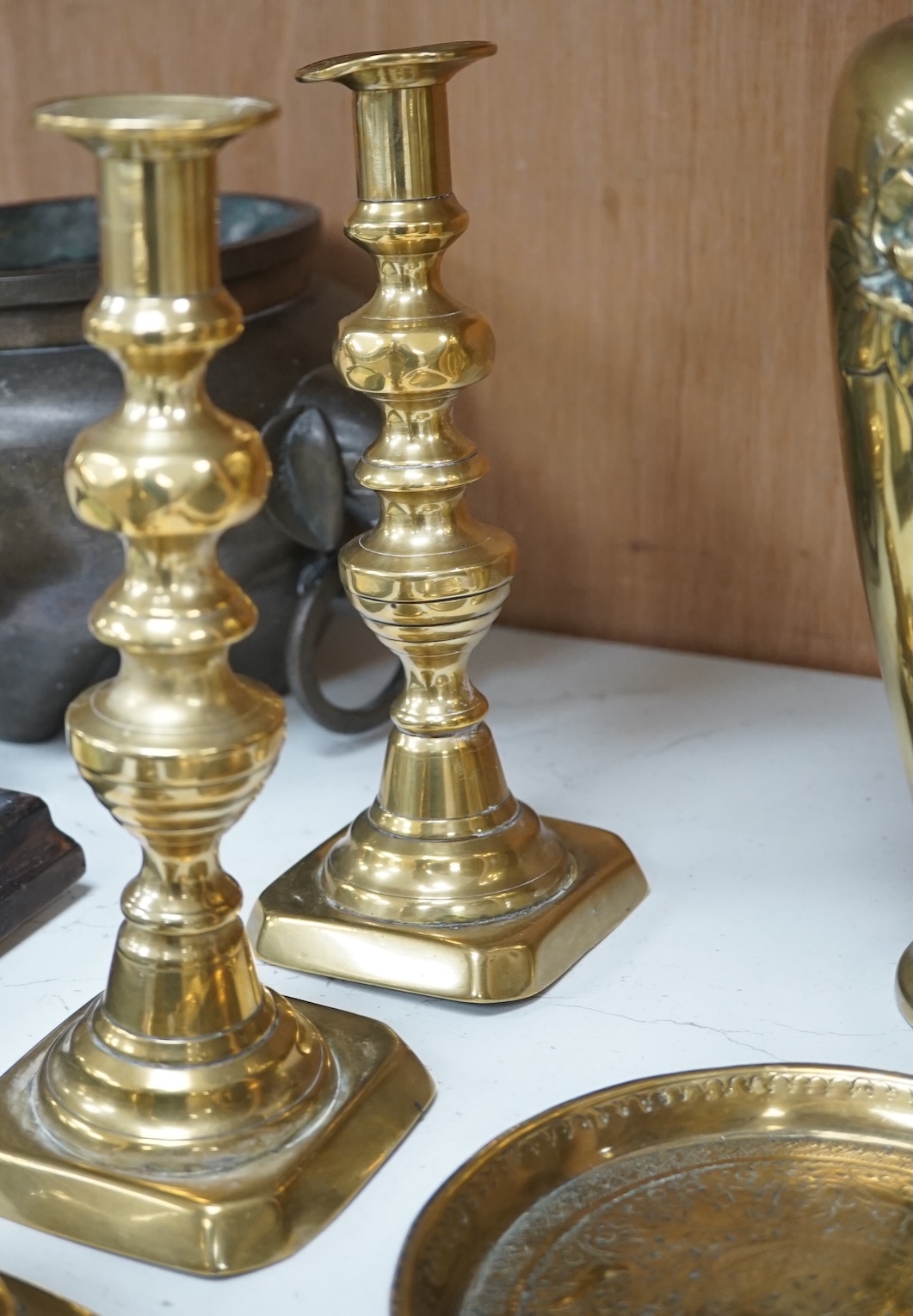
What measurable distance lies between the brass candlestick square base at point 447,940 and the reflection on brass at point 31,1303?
0.62ft

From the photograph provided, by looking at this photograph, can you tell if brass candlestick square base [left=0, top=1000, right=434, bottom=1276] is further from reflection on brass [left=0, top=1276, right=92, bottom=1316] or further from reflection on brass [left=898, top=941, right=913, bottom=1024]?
reflection on brass [left=898, top=941, right=913, bottom=1024]

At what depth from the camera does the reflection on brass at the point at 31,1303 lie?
1.43 ft

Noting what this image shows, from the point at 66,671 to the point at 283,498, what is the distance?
0.43 feet

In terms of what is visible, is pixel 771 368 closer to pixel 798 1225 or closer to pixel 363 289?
pixel 363 289

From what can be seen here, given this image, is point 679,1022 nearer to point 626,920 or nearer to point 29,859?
point 626,920

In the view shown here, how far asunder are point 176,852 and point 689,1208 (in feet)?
0.62

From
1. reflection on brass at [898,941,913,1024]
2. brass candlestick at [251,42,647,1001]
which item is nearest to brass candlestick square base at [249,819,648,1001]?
brass candlestick at [251,42,647,1001]

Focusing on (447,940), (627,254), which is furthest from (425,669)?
(627,254)

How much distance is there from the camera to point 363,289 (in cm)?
93

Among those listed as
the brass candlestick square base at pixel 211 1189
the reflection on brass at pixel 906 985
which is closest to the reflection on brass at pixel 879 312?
the reflection on brass at pixel 906 985

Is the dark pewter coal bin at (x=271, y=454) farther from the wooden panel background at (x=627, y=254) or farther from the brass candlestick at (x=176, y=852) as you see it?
the brass candlestick at (x=176, y=852)

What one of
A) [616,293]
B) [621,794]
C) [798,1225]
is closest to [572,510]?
[616,293]

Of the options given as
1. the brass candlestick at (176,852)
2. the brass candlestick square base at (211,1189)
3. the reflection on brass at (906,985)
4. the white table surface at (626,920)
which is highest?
the brass candlestick at (176,852)

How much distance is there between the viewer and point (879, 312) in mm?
496
